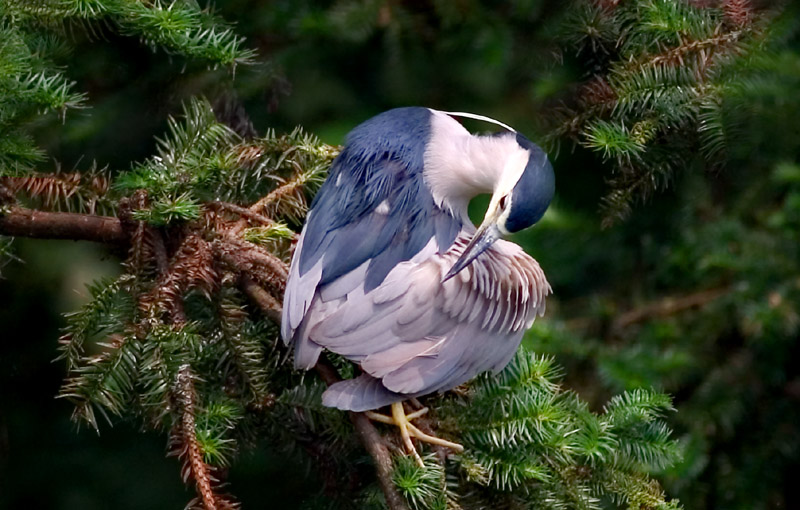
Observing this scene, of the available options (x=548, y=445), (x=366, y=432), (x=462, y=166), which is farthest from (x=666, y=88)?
(x=366, y=432)

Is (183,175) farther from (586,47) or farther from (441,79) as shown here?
(441,79)

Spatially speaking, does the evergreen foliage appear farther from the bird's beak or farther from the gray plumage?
the bird's beak

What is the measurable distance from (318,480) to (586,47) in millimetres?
977

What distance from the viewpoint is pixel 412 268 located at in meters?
1.55

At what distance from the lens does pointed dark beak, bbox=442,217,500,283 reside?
60.1 inches

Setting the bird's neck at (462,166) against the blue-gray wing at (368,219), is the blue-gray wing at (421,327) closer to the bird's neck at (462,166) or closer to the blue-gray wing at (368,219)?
the blue-gray wing at (368,219)

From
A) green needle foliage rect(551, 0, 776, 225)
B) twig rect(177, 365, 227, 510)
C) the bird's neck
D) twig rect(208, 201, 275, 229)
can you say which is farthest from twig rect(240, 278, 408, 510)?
green needle foliage rect(551, 0, 776, 225)

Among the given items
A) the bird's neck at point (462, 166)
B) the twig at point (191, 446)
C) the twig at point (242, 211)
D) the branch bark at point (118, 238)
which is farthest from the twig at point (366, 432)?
the bird's neck at point (462, 166)

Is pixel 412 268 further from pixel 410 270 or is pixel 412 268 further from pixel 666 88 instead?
pixel 666 88

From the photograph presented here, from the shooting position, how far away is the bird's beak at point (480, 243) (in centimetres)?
153

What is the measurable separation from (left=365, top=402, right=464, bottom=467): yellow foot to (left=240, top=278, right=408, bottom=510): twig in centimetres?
3

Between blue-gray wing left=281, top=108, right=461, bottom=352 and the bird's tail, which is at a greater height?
blue-gray wing left=281, top=108, right=461, bottom=352

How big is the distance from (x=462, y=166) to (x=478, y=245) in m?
0.23

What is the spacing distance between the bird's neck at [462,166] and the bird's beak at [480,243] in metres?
0.11
